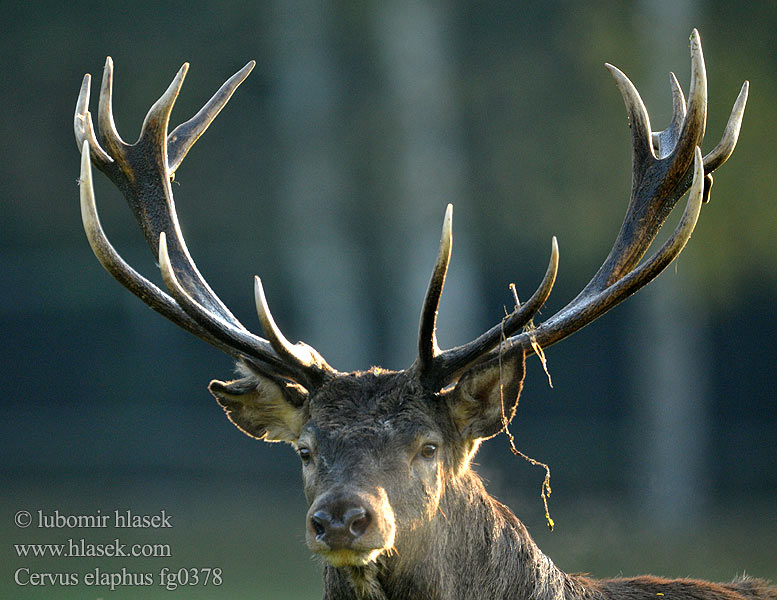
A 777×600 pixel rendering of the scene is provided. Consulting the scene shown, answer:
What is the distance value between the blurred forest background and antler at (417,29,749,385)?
4.96 meters

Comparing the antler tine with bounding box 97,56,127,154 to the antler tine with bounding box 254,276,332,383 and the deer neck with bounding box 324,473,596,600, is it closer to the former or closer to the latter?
the antler tine with bounding box 254,276,332,383

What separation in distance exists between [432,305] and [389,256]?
57.1 feet

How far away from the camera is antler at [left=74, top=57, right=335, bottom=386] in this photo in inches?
198

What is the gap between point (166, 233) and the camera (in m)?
5.64

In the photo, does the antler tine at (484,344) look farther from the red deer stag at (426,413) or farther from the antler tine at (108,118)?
the antler tine at (108,118)

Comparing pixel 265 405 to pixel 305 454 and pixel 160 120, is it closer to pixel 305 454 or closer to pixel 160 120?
pixel 305 454


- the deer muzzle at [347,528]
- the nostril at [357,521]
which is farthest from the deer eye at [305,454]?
the nostril at [357,521]

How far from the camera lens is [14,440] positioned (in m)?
19.6

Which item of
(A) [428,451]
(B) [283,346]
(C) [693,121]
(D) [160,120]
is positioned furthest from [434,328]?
(D) [160,120]

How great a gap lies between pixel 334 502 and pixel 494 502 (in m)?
0.97

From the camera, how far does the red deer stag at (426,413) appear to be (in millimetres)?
4570

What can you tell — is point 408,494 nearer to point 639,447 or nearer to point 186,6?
point 639,447

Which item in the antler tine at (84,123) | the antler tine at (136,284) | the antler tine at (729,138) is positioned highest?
Answer: the antler tine at (84,123)

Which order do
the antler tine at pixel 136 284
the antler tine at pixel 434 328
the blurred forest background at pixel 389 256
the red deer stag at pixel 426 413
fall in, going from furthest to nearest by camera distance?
the blurred forest background at pixel 389 256, the antler tine at pixel 136 284, the antler tine at pixel 434 328, the red deer stag at pixel 426 413
